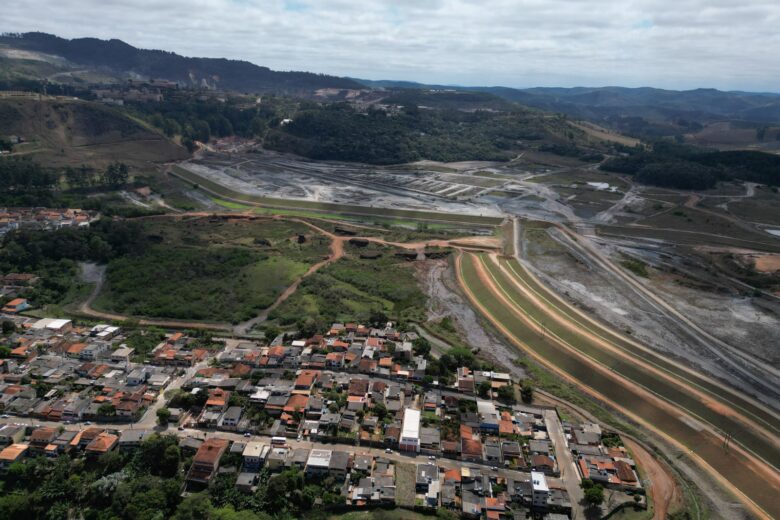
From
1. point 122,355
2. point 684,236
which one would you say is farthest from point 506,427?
point 684,236

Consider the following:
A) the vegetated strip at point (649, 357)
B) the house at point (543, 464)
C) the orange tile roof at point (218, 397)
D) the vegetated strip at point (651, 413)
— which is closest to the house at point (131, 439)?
the orange tile roof at point (218, 397)

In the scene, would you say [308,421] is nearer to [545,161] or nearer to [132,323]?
[132,323]

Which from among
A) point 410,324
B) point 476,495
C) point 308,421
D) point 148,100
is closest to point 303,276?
point 410,324

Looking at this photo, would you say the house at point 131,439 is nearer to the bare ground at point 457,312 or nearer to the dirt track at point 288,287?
the dirt track at point 288,287

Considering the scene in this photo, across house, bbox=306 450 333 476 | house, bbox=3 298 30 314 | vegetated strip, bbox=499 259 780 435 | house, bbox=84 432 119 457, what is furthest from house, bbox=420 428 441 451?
house, bbox=3 298 30 314

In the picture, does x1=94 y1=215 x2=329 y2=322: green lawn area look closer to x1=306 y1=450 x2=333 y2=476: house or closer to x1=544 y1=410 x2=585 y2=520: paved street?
x1=306 y1=450 x2=333 y2=476: house

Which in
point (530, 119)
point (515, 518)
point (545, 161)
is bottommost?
point (515, 518)

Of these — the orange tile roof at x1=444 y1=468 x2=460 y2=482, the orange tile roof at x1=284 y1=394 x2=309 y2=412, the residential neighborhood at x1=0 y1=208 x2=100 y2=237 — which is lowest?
the orange tile roof at x1=444 y1=468 x2=460 y2=482
